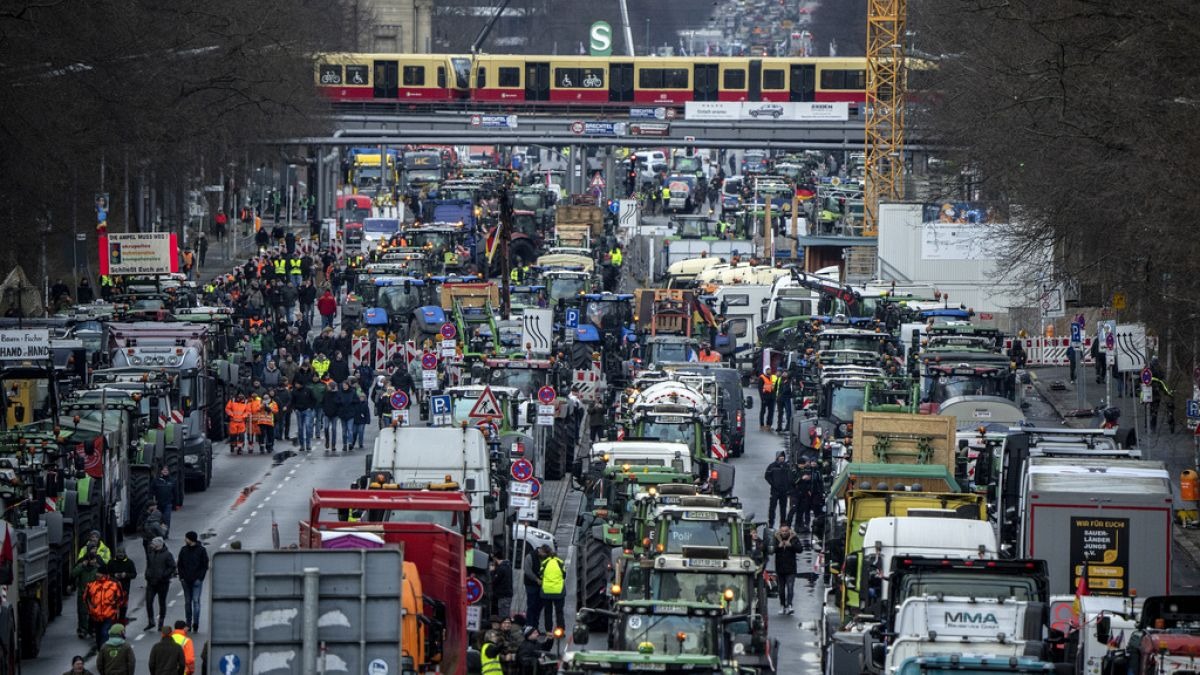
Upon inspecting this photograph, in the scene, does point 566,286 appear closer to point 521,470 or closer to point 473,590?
point 521,470

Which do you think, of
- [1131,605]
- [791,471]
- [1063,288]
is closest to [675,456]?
[791,471]

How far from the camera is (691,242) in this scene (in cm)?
8006

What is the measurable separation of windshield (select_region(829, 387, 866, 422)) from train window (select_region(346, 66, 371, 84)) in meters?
73.6

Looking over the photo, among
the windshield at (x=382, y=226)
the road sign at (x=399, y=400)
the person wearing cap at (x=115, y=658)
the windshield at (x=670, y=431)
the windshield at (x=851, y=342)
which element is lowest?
the person wearing cap at (x=115, y=658)

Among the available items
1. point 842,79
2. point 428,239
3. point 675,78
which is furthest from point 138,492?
point 842,79

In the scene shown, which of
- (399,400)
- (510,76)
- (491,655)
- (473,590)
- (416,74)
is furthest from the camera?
(510,76)

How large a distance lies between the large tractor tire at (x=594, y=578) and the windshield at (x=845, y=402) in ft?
47.7

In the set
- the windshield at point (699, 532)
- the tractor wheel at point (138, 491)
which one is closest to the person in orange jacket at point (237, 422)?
the tractor wheel at point (138, 491)

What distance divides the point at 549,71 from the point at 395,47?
5172cm

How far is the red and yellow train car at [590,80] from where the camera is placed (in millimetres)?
117688

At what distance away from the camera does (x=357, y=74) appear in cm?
11762

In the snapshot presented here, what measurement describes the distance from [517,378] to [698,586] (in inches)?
741

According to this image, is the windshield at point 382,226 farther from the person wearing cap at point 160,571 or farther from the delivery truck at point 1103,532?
the delivery truck at point 1103,532

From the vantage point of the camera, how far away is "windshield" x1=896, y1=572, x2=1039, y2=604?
87.8 ft
